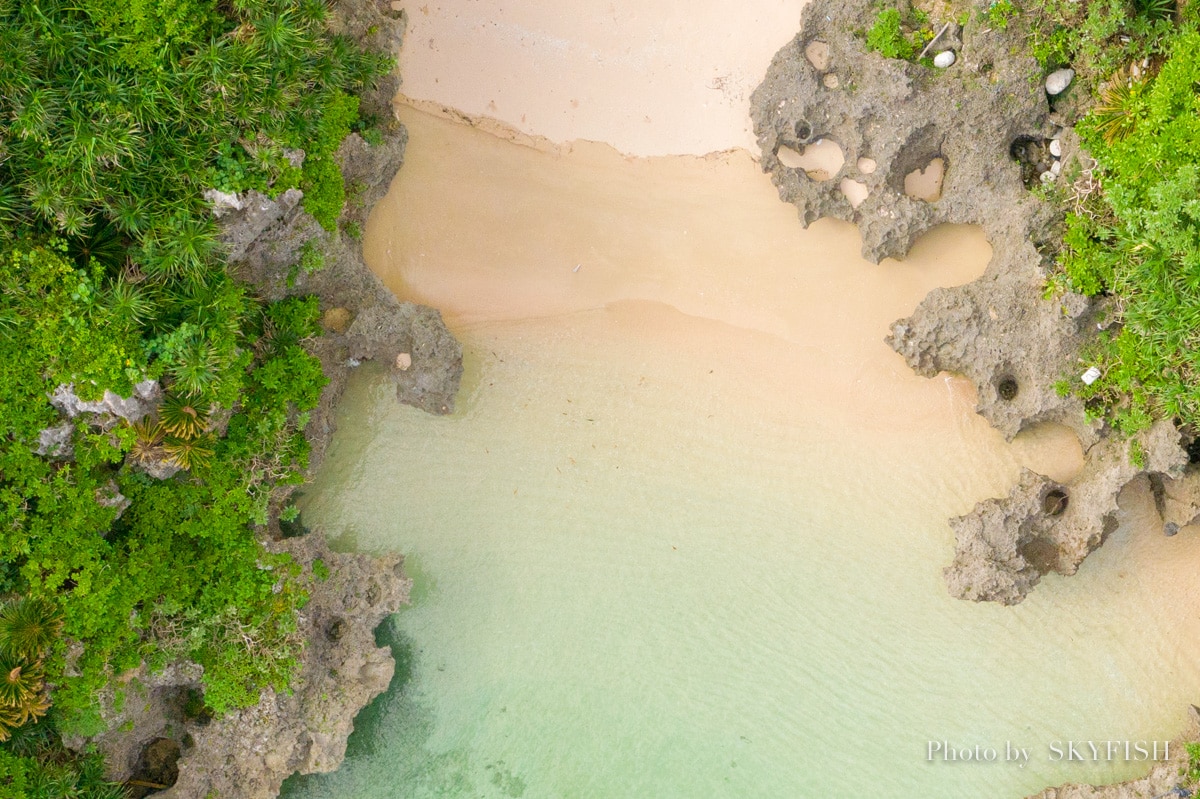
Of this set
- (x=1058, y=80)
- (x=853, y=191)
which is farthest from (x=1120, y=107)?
(x=853, y=191)

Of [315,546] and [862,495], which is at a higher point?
[862,495]

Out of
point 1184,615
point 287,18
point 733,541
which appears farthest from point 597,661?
point 287,18

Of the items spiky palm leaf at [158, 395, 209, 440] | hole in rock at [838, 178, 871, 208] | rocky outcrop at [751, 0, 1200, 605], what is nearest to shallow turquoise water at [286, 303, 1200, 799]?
rocky outcrop at [751, 0, 1200, 605]

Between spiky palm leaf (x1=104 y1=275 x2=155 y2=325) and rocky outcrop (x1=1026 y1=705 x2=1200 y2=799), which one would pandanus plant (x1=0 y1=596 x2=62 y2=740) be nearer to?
spiky palm leaf (x1=104 y1=275 x2=155 y2=325)

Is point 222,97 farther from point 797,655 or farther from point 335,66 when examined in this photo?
point 797,655

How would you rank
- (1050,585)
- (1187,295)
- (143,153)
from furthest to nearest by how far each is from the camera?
(1050,585), (1187,295), (143,153)

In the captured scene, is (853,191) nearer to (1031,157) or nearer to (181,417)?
(1031,157)

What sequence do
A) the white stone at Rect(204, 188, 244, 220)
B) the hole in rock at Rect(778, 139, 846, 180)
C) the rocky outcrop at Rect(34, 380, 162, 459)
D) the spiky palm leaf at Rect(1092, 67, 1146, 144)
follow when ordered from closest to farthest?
the rocky outcrop at Rect(34, 380, 162, 459) → the white stone at Rect(204, 188, 244, 220) → the spiky palm leaf at Rect(1092, 67, 1146, 144) → the hole in rock at Rect(778, 139, 846, 180)
